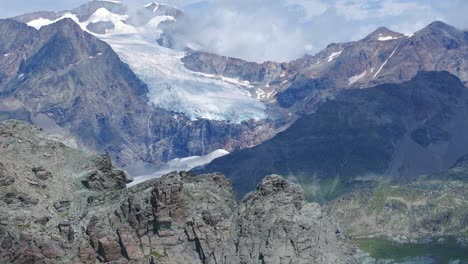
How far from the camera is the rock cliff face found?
132250 mm

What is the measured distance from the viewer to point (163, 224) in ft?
459

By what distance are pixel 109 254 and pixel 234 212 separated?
24888 mm

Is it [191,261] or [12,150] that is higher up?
[12,150]

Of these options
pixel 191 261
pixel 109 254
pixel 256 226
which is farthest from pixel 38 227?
pixel 256 226

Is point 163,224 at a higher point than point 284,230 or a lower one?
lower

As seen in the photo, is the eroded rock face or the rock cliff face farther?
the eroded rock face

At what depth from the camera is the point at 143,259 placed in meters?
133

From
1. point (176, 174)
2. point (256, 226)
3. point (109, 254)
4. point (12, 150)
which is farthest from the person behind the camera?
point (12, 150)

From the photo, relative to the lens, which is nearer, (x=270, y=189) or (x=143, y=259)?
(x=143, y=259)

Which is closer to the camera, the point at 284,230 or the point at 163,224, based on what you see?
the point at 284,230

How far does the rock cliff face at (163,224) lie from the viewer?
132 metres

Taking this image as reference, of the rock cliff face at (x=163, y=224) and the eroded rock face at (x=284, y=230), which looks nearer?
the rock cliff face at (x=163, y=224)

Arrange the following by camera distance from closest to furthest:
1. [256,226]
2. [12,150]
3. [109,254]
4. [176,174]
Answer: [109,254] → [256,226] → [176,174] → [12,150]

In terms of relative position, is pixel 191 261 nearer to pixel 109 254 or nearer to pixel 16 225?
pixel 109 254
